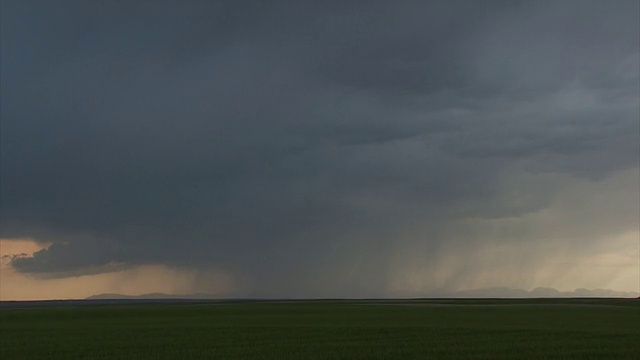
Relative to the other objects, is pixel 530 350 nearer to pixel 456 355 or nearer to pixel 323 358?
pixel 456 355

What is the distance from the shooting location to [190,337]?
43.5 m

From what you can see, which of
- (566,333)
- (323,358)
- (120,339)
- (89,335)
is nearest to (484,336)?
(566,333)

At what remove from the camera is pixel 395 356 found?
30.5 m

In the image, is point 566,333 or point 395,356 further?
point 566,333

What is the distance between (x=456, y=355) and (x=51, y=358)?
20347 mm

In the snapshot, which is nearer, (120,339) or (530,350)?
(530,350)

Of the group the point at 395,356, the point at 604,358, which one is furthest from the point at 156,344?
the point at 604,358

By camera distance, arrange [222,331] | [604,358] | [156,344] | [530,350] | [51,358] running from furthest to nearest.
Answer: [222,331], [156,344], [51,358], [530,350], [604,358]

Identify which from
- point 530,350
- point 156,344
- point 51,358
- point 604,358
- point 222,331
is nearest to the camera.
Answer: point 604,358

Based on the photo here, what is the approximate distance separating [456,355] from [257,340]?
1395 cm

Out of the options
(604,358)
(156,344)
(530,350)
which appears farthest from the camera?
(156,344)

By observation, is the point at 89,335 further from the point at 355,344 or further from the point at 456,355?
the point at 456,355

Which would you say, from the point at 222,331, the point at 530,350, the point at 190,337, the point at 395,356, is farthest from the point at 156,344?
the point at 530,350

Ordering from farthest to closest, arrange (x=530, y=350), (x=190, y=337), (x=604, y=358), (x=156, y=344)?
1. (x=190, y=337)
2. (x=156, y=344)
3. (x=530, y=350)
4. (x=604, y=358)
